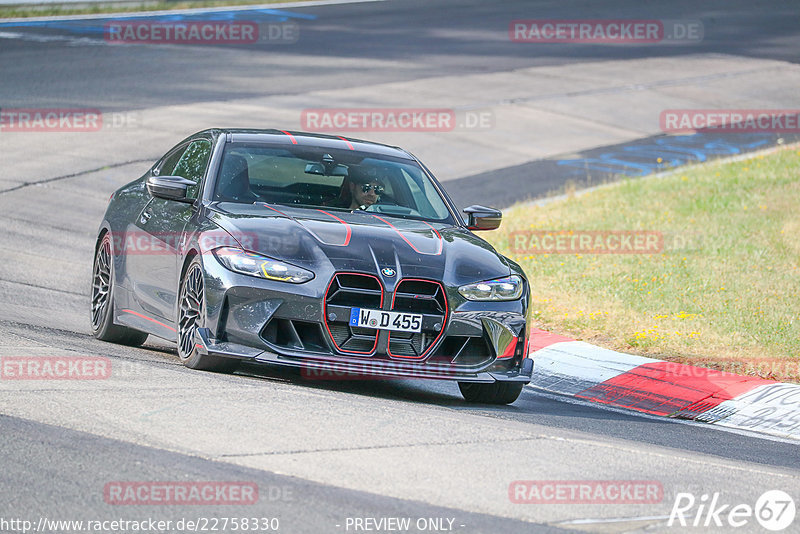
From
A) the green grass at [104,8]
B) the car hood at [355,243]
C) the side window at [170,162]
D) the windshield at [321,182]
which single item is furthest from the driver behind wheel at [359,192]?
the green grass at [104,8]

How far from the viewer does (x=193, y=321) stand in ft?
25.6

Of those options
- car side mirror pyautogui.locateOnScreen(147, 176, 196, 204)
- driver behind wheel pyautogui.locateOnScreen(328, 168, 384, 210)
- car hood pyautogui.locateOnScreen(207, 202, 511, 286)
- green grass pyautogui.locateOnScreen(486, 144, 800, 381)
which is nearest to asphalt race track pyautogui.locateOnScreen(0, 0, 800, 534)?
car hood pyautogui.locateOnScreen(207, 202, 511, 286)

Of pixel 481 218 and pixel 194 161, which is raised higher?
pixel 194 161

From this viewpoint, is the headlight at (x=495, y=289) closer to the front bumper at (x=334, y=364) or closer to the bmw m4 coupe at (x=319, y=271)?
the bmw m4 coupe at (x=319, y=271)

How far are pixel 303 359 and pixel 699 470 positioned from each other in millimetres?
2363

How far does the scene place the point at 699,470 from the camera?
6.15m

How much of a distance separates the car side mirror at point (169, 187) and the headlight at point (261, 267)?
0.97 metres

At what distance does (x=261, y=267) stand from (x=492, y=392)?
1.83 m

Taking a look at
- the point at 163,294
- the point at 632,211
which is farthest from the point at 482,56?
the point at 163,294

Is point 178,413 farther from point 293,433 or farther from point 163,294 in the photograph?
point 163,294

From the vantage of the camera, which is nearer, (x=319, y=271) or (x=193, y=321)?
(x=319, y=271)

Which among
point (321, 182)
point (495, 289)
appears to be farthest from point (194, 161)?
point (495, 289)

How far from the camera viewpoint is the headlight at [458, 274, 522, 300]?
7590 millimetres

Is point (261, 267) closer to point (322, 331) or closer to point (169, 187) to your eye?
point (322, 331)
